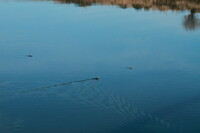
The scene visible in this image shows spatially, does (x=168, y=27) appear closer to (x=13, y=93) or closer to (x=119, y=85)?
(x=119, y=85)

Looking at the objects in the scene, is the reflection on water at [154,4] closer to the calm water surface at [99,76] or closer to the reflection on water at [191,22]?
the reflection on water at [191,22]

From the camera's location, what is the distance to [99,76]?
5113 millimetres

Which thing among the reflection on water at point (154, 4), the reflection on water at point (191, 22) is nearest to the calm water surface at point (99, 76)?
the reflection on water at point (191, 22)

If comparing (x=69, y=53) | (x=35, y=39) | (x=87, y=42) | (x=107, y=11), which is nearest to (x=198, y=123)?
(x=69, y=53)

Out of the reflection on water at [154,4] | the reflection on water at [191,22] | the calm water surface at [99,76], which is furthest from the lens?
the reflection on water at [154,4]

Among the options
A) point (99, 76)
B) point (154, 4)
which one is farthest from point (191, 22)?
point (99, 76)

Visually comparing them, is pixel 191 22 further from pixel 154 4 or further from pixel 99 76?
pixel 99 76

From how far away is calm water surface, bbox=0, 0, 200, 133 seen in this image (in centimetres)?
378

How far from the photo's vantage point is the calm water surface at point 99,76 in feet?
12.4

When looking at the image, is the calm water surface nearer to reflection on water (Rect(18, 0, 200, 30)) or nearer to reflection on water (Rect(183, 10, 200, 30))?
reflection on water (Rect(183, 10, 200, 30))

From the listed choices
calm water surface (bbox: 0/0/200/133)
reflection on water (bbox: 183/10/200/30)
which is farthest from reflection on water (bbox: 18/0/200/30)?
calm water surface (bbox: 0/0/200/133)

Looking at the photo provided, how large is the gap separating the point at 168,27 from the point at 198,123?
17.6 ft

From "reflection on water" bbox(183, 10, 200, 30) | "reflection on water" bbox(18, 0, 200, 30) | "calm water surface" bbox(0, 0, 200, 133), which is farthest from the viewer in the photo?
"reflection on water" bbox(18, 0, 200, 30)

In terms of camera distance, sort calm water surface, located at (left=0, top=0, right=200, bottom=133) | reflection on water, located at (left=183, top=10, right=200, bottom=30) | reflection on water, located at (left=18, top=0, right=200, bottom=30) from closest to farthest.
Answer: calm water surface, located at (left=0, top=0, right=200, bottom=133) < reflection on water, located at (left=183, top=10, right=200, bottom=30) < reflection on water, located at (left=18, top=0, right=200, bottom=30)
